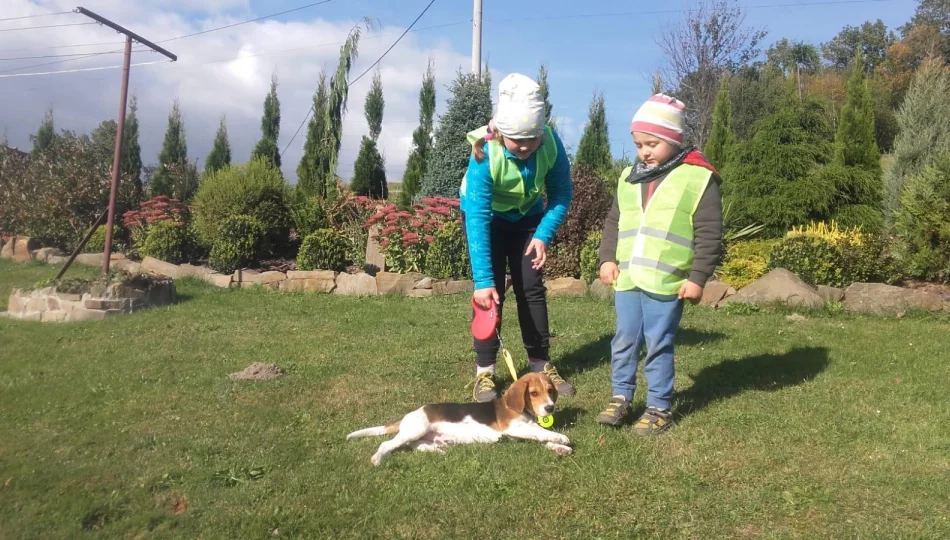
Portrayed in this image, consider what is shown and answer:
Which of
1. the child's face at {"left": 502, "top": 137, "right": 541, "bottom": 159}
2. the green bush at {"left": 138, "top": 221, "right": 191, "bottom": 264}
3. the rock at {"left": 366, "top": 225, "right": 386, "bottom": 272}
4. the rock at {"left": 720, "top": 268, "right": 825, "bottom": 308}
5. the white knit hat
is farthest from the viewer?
the green bush at {"left": 138, "top": 221, "right": 191, "bottom": 264}

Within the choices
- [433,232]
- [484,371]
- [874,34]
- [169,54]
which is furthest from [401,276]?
[874,34]

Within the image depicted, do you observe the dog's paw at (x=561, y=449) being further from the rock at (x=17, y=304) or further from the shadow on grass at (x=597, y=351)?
the rock at (x=17, y=304)

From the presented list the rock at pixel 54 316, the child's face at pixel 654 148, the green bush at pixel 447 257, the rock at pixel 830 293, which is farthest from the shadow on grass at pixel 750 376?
the rock at pixel 54 316

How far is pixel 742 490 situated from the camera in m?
3.01

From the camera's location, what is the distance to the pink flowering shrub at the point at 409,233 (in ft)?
32.8

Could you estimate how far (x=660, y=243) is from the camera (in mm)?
3666

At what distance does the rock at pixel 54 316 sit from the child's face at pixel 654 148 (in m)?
7.09

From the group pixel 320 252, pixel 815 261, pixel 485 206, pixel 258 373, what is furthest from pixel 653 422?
pixel 320 252

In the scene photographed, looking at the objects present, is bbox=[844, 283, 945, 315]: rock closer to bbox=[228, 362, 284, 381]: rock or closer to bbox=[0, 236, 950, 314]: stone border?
bbox=[0, 236, 950, 314]: stone border

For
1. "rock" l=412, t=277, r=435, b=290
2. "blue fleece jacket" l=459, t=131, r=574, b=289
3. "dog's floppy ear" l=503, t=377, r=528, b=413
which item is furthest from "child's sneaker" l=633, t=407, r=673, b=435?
"rock" l=412, t=277, r=435, b=290

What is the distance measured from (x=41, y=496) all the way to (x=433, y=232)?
A: 23.7ft

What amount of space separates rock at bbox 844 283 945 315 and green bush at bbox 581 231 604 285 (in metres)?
2.83

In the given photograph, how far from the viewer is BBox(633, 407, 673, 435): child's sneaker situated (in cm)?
370

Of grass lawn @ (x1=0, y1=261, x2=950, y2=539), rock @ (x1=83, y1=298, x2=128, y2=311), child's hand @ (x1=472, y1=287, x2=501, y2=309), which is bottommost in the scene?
grass lawn @ (x1=0, y1=261, x2=950, y2=539)
